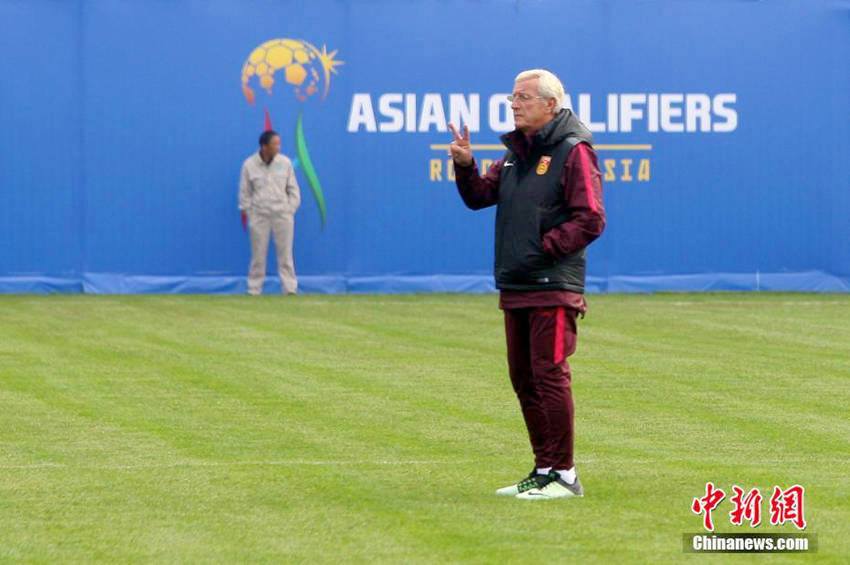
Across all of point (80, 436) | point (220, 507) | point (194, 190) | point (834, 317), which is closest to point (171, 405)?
point (80, 436)

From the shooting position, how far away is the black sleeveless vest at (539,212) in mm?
8266

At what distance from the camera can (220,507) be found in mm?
8062

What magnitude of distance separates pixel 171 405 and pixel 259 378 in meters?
1.64

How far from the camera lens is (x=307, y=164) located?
75.4ft

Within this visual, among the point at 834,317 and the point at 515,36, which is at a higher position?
the point at 515,36

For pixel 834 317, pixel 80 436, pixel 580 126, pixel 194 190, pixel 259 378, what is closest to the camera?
pixel 580 126

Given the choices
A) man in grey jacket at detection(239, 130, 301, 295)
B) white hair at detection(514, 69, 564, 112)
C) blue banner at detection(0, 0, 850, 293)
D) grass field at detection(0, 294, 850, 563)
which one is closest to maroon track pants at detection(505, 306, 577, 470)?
grass field at detection(0, 294, 850, 563)

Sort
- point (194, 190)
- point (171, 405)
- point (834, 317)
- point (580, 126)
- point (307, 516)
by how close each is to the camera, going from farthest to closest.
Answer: point (194, 190) → point (834, 317) → point (171, 405) → point (580, 126) → point (307, 516)

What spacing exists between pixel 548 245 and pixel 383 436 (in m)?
2.68

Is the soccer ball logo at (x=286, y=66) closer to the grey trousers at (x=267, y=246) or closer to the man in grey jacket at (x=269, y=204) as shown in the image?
the man in grey jacket at (x=269, y=204)

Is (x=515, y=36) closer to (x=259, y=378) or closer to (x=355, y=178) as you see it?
(x=355, y=178)

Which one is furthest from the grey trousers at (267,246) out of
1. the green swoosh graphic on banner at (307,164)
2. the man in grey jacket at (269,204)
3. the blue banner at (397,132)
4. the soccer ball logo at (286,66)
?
the soccer ball logo at (286,66)

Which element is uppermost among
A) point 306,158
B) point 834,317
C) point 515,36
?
point 515,36

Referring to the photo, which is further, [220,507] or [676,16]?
[676,16]
